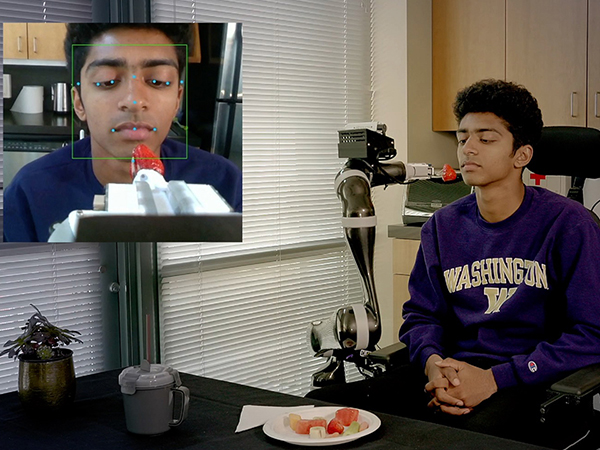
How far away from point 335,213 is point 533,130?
174 centimetres

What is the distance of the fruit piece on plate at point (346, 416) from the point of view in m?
1.27

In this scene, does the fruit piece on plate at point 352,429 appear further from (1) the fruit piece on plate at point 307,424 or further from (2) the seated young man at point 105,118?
(2) the seated young man at point 105,118

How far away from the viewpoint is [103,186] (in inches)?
93.7

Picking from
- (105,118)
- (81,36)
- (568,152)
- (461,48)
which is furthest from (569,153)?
(461,48)

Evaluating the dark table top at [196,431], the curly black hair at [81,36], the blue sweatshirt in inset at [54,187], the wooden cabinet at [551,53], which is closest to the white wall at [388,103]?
the wooden cabinet at [551,53]

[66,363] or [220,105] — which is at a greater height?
[220,105]

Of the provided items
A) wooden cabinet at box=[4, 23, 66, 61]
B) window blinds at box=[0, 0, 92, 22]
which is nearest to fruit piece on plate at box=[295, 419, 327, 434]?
wooden cabinet at box=[4, 23, 66, 61]

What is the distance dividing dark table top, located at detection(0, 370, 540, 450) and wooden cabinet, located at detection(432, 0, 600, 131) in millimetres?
2327

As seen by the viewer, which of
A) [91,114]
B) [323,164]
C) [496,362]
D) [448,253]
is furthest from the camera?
[323,164]

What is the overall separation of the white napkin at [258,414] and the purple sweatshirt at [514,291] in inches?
25.8

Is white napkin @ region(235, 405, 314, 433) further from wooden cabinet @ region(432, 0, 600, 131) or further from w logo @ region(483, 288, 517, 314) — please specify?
wooden cabinet @ region(432, 0, 600, 131)

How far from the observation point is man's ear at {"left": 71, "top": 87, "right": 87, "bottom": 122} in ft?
7.77

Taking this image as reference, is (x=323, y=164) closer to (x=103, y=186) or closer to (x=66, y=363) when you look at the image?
(x=103, y=186)

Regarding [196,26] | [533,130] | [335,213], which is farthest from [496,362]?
[335,213]
